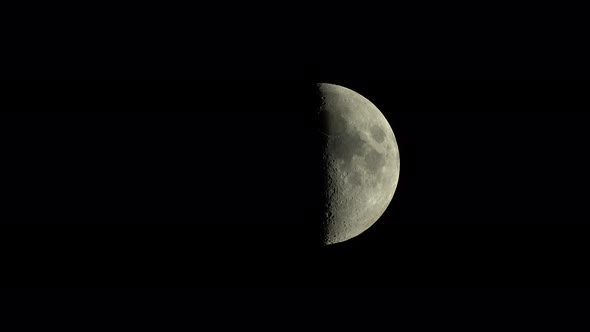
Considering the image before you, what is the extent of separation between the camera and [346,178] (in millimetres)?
5500

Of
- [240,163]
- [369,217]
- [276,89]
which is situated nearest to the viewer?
[240,163]

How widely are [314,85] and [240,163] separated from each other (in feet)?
3.98

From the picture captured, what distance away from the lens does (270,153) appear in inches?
205

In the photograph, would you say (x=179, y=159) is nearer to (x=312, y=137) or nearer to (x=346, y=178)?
(x=312, y=137)

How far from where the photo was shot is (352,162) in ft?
18.1

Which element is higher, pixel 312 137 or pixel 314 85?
pixel 314 85

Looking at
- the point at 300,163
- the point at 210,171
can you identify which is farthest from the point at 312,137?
the point at 210,171

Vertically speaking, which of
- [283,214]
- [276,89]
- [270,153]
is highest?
[276,89]

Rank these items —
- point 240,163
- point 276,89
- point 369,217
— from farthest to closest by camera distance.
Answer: point 369,217, point 276,89, point 240,163

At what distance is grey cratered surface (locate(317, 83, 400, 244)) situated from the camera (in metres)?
5.46

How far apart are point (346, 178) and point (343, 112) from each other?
673mm

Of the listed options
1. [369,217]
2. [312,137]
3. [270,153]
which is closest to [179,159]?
[270,153]

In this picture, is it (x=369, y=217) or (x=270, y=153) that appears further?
(x=369, y=217)

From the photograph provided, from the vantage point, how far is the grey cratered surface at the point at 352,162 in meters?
5.46
